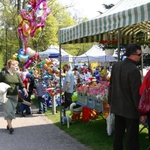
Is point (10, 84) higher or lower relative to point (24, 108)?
higher

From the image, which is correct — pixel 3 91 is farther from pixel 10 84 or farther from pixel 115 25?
pixel 115 25

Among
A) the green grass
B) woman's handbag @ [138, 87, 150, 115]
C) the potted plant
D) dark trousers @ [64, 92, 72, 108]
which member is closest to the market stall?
the potted plant

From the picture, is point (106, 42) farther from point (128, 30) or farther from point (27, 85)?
point (27, 85)

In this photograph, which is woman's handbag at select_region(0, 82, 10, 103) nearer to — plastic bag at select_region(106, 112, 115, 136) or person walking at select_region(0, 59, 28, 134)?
person walking at select_region(0, 59, 28, 134)

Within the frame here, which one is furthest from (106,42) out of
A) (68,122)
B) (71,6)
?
(71,6)

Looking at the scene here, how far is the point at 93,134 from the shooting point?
6.95m

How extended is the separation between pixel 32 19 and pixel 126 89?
440 inches

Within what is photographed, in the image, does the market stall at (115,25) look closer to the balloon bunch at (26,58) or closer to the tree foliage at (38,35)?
the balloon bunch at (26,58)

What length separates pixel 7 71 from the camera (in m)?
7.25

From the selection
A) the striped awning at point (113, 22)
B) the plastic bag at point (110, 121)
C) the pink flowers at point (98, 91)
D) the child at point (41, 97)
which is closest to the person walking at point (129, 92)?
the striped awning at point (113, 22)

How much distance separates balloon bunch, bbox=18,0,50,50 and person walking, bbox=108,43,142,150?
10.6m

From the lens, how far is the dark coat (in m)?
4.10

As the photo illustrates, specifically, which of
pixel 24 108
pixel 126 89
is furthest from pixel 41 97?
pixel 126 89

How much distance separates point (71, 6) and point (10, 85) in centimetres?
2847
